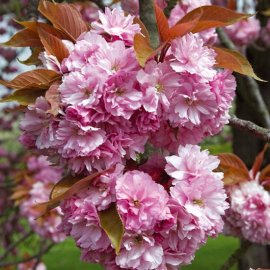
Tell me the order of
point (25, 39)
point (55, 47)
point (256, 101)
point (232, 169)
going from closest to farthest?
point (55, 47), point (25, 39), point (232, 169), point (256, 101)

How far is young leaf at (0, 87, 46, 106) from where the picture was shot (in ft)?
4.24

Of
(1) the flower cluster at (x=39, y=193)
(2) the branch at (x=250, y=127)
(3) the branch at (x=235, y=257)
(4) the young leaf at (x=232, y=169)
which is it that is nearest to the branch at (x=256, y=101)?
(3) the branch at (x=235, y=257)

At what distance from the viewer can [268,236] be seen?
7.13 ft

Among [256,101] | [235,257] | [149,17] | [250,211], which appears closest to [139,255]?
[149,17]

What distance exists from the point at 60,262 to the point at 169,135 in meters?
7.29

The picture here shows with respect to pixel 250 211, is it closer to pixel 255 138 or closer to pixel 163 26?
pixel 163 26

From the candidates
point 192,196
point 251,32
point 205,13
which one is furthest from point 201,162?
point 251,32

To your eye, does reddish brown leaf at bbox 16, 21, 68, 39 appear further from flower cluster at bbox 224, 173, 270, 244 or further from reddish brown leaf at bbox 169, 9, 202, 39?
flower cluster at bbox 224, 173, 270, 244

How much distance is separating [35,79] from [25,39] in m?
0.19

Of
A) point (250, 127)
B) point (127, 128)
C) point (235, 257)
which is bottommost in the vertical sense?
point (235, 257)

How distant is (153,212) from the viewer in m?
1.23

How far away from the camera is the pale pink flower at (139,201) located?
1.23 meters

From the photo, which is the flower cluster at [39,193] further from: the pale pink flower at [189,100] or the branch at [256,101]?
the pale pink flower at [189,100]

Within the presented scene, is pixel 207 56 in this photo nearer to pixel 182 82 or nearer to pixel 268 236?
pixel 182 82
